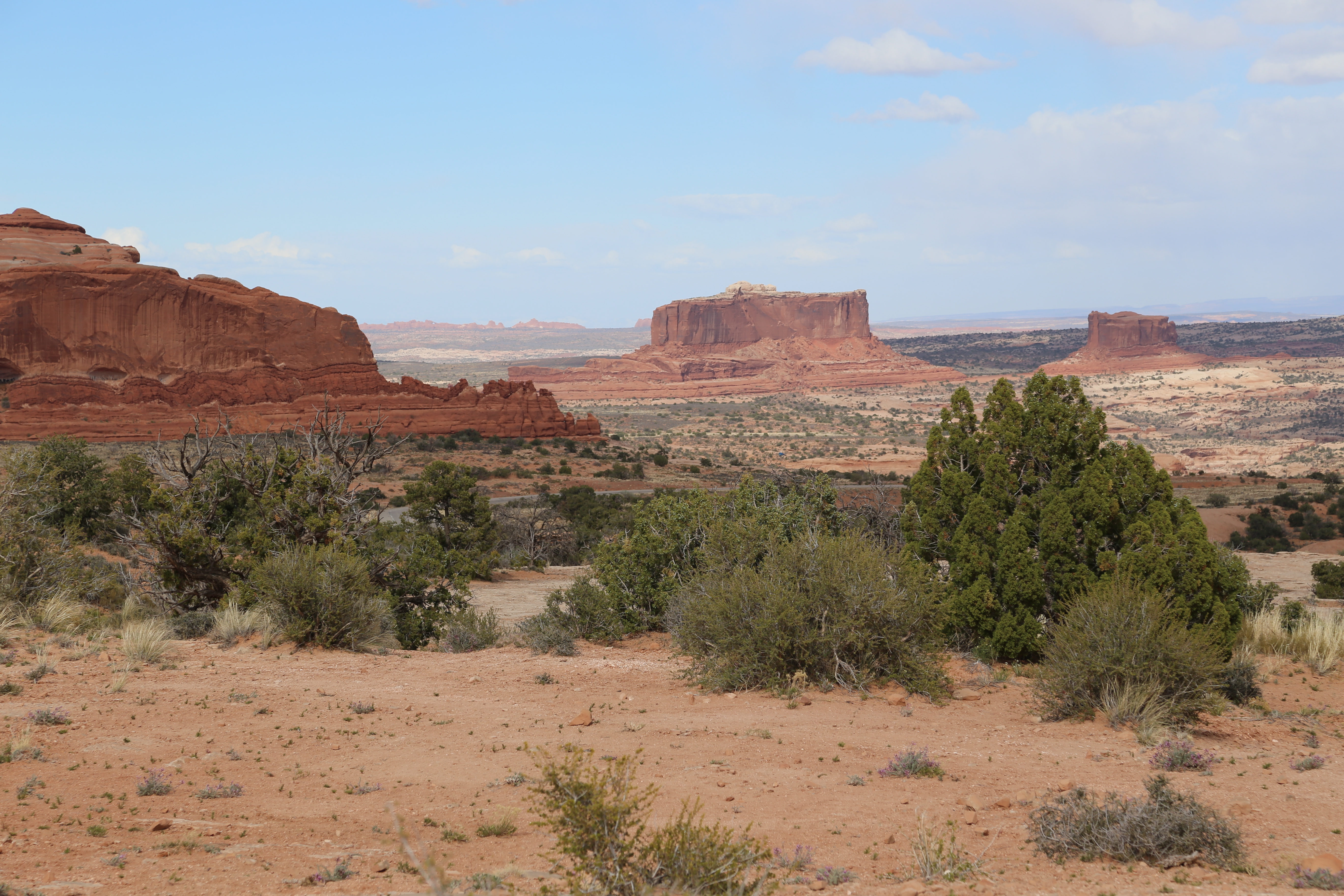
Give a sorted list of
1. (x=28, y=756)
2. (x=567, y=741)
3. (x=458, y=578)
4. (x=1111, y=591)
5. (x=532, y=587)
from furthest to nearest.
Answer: (x=532, y=587) < (x=458, y=578) < (x=1111, y=591) < (x=567, y=741) < (x=28, y=756)

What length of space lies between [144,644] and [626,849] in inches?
295

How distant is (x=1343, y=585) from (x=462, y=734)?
17.7 meters

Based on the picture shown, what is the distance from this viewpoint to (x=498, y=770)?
6246mm

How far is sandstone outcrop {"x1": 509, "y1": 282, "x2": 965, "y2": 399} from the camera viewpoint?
385 feet

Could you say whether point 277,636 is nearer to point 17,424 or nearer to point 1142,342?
point 17,424

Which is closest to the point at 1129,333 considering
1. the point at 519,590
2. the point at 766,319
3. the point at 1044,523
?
the point at 766,319

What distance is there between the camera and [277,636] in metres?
10.4

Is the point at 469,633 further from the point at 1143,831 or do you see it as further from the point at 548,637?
the point at 1143,831

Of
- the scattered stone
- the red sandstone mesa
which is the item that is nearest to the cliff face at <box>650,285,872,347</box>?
the red sandstone mesa

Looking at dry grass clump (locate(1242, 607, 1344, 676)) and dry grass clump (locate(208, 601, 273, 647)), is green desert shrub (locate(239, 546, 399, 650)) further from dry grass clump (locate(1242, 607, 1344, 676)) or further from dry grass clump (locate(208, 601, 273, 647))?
dry grass clump (locate(1242, 607, 1344, 676))

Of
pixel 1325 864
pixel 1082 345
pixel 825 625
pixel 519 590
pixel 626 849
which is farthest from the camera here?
pixel 1082 345

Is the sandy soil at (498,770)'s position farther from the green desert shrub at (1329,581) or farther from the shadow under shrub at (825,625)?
the green desert shrub at (1329,581)

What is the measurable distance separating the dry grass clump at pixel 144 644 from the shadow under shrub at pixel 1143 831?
8.36m

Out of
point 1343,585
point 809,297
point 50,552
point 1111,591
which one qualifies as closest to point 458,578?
point 50,552
